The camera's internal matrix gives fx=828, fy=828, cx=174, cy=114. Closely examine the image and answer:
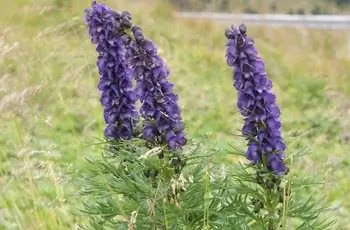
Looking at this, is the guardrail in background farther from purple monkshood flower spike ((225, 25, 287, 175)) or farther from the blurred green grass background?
purple monkshood flower spike ((225, 25, 287, 175))

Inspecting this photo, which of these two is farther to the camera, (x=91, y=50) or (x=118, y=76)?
(x=91, y=50)

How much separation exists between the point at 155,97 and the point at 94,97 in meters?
4.11

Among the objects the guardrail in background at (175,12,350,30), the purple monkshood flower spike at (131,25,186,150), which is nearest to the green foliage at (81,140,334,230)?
the purple monkshood flower spike at (131,25,186,150)

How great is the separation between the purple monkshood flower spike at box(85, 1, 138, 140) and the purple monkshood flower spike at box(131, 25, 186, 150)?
2.6 inches

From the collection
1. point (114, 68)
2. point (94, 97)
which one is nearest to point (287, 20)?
point (94, 97)

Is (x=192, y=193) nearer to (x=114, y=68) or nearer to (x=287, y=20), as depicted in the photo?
(x=114, y=68)

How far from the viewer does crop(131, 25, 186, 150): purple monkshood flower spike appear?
105 inches

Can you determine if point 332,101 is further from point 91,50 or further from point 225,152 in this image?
point 225,152

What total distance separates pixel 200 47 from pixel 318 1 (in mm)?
9207

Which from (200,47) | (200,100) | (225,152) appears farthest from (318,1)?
(225,152)

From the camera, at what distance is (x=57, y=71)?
802 centimetres

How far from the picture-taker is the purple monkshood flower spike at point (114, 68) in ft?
8.99

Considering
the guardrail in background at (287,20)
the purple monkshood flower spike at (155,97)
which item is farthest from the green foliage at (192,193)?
the guardrail in background at (287,20)

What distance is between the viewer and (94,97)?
6.77 meters
